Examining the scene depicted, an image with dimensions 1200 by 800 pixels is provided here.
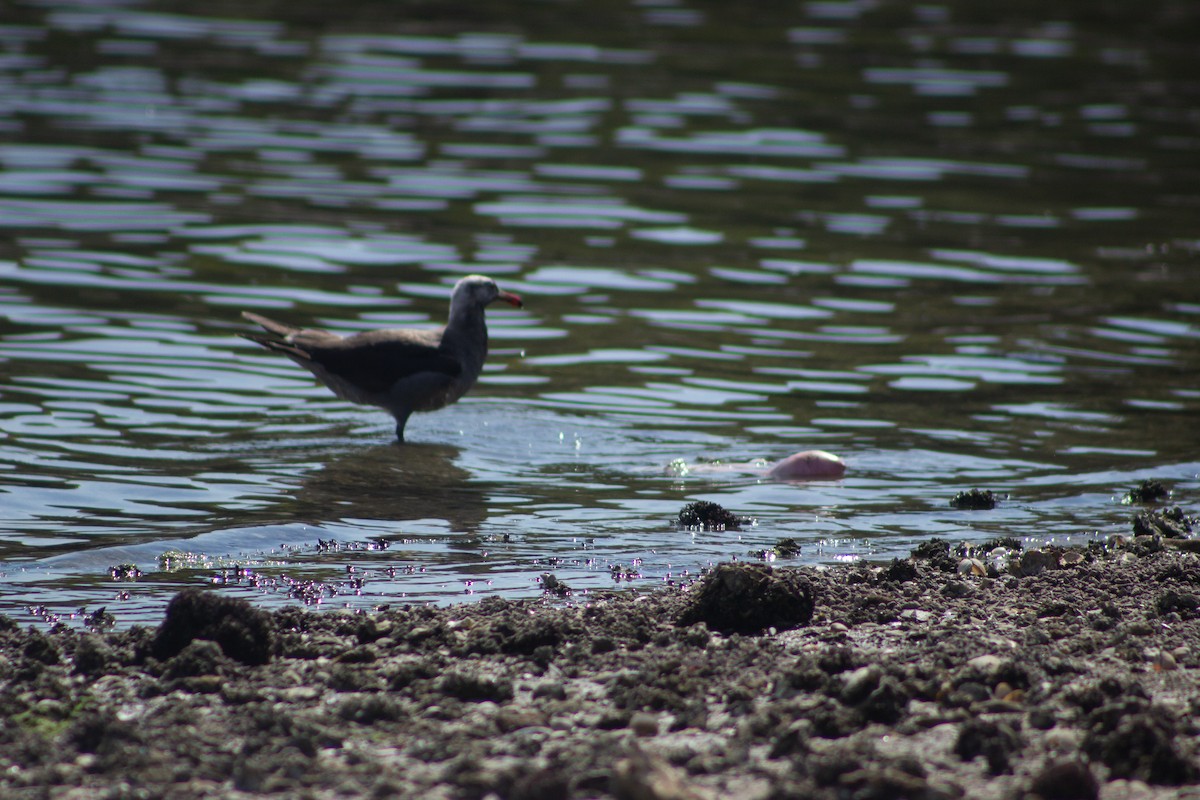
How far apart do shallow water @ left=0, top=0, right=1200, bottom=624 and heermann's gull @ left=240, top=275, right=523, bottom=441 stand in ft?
1.09

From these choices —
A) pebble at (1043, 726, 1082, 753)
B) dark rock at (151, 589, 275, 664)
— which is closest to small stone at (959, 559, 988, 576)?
pebble at (1043, 726, 1082, 753)

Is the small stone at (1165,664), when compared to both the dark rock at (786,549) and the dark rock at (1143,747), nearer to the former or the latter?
the dark rock at (1143,747)

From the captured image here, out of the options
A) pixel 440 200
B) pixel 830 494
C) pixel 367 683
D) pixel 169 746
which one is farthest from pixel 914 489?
pixel 440 200

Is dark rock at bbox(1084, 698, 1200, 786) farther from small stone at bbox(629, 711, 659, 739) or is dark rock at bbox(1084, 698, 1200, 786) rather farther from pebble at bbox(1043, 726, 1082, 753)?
small stone at bbox(629, 711, 659, 739)

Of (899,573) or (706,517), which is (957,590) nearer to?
(899,573)

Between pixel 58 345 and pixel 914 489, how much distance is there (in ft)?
24.2

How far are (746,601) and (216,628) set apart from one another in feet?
7.26

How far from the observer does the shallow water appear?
8.81 m

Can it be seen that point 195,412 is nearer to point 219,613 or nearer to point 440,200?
point 219,613

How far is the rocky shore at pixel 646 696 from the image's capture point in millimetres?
4758

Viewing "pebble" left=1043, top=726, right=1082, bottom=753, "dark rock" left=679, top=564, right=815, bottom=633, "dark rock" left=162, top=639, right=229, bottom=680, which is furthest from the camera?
"dark rock" left=679, top=564, right=815, bottom=633

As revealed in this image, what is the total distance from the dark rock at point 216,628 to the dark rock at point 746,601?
1798mm

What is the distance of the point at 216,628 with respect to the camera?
6.00 metres

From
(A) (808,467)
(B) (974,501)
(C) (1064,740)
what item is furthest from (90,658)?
(B) (974,501)
